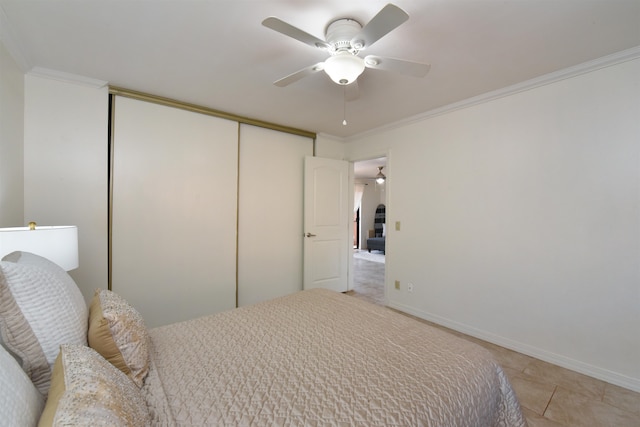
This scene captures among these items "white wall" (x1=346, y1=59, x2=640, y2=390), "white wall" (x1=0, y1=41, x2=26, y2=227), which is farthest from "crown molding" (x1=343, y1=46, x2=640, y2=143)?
"white wall" (x1=0, y1=41, x2=26, y2=227)

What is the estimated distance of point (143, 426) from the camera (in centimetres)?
73

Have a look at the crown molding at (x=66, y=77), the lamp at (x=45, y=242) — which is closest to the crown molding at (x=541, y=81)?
the crown molding at (x=66, y=77)

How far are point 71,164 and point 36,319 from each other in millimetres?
2077

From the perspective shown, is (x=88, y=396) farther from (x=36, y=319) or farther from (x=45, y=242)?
(x=45, y=242)

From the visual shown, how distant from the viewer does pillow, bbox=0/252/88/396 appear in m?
0.79

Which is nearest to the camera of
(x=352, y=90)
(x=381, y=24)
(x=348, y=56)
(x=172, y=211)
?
(x=381, y=24)

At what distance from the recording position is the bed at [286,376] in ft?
2.75

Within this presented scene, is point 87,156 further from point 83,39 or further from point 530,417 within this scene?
point 530,417

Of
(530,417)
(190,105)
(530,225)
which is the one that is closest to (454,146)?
(530,225)

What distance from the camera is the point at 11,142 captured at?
6.19ft

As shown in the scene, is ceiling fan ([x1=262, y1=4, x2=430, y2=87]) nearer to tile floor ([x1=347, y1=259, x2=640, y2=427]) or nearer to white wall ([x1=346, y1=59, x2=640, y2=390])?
white wall ([x1=346, y1=59, x2=640, y2=390])

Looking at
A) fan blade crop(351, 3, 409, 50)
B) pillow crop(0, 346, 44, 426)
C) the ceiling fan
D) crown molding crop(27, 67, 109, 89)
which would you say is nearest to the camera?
pillow crop(0, 346, 44, 426)

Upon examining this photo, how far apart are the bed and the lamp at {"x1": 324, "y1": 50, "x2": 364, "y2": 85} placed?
146 cm

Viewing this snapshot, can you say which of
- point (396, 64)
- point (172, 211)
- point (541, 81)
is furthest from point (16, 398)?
point (541, 81)
